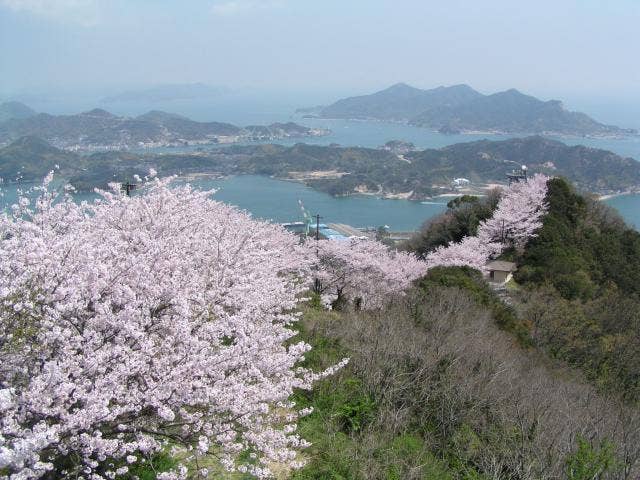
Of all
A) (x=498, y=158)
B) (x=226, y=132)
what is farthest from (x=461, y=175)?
(x=226, y=132)

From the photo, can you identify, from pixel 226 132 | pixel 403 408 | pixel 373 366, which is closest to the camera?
pixel 403 408

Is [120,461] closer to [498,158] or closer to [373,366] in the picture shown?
[373,366]

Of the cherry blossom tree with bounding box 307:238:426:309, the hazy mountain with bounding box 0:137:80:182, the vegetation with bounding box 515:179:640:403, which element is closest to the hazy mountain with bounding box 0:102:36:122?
the hazy mountain with bounding box 0:137:80:182

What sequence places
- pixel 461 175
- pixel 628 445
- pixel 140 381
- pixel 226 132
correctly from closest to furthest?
pixel 140 381 < pixel 628 445 < pixel 461 175 < pixel 226 132

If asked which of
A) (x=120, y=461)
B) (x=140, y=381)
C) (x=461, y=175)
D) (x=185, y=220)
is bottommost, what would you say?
(x=461, y=175)

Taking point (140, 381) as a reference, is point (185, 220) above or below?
above

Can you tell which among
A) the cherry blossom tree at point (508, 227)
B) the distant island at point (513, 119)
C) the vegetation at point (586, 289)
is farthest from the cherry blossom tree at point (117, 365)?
the distant island at point (513, 119)
